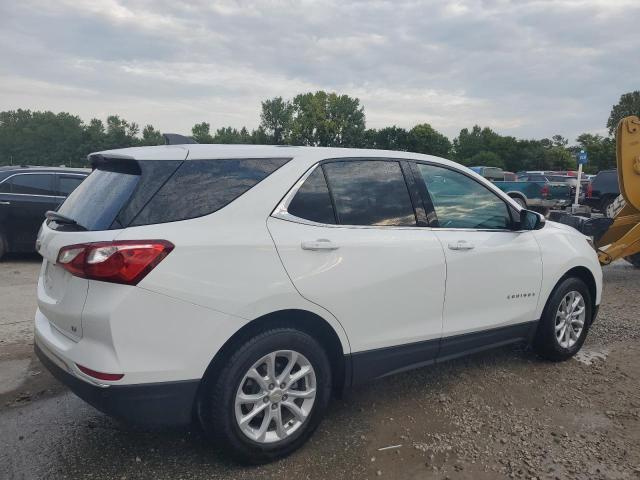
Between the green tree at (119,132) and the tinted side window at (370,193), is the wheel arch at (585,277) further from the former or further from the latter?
the green tree at (119,132)

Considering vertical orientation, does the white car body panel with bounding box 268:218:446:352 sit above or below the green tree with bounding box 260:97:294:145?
below

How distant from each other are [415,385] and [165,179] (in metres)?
2.44

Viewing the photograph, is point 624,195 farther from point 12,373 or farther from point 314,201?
point 12,373

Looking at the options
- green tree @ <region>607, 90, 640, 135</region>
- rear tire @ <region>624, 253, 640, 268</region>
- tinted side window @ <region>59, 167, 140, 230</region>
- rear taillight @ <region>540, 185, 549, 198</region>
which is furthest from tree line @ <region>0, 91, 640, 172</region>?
tinted side window @ <region>59, 167, 140, 230</region>

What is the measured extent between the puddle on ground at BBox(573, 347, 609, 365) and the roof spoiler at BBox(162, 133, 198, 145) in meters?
3.71

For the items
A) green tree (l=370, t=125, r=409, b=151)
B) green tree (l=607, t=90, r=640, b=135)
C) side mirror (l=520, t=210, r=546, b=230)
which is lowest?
side mirror (l=520, t=210, r=546, b=230)

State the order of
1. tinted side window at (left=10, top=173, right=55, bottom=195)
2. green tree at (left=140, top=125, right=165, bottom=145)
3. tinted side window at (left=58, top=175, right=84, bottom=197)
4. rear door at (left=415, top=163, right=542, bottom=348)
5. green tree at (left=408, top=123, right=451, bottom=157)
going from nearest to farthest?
rear door at (left=415, top=163, right=542, bottom=348) → tinted side window at (left=10, top=173, right=55, bottom=195) → tinted side window at (left=58, top=175, right=84, bottom=197) → green tree at (left=408, top=123, right=451, bottom=157) → green tree at (left=140, top=125, right=165, bottom=145)

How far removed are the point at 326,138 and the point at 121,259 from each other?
7049 cm

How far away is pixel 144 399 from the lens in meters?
2.37

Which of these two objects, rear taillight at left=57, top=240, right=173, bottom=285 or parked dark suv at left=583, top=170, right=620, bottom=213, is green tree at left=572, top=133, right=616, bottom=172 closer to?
parked dark suv at left=583, top=170, right=620, bottom=213

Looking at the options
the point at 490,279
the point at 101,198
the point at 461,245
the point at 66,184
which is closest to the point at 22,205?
the point at 66,184

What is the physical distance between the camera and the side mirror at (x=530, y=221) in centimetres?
389

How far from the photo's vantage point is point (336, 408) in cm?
348

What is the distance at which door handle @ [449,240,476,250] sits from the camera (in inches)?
133
